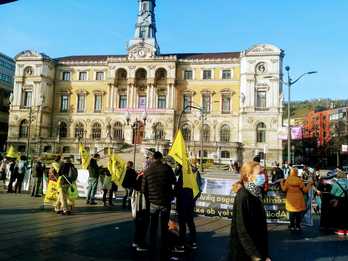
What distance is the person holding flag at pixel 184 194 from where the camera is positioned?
8.96m

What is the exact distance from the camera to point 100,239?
9586mm

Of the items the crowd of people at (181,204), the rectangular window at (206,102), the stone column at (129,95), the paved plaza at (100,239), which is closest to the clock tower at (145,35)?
the stone column at (129,95)

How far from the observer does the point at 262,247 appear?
14.8ft

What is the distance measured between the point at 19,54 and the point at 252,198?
71.1 metres

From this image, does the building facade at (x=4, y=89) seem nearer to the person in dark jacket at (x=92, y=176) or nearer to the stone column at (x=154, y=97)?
the stone column at (x=154, y=97)

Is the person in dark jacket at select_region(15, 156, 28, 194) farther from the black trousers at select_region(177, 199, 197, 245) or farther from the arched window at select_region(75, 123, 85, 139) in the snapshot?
the arched window at select_region(75, 123, 85, 139)

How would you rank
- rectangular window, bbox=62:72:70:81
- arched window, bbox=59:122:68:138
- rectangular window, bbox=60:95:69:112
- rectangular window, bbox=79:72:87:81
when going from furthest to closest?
1. rectangular window, bbox=62:72:70:81
2. rectangular window, bbox=60:95:69:112
3. rectangular window, bbox=79:72:87:81
4. arched window, bbox=59:122:68:138

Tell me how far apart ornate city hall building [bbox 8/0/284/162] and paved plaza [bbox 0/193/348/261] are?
45.9 metres

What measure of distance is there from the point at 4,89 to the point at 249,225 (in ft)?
293

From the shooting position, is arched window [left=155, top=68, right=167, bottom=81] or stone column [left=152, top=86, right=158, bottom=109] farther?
arched window [left=155, top=68, right=167, bottom=81]

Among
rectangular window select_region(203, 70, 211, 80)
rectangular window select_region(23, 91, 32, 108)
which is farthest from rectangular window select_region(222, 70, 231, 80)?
rectangular window select_region(23, 91, 32, 108)

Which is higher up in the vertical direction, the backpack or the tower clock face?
the tower clock face

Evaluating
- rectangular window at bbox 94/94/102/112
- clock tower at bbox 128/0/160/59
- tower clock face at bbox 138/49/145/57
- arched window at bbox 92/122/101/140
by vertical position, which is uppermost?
clock tower at bbox 128/0/160/59

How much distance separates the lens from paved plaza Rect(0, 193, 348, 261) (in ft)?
26.7
